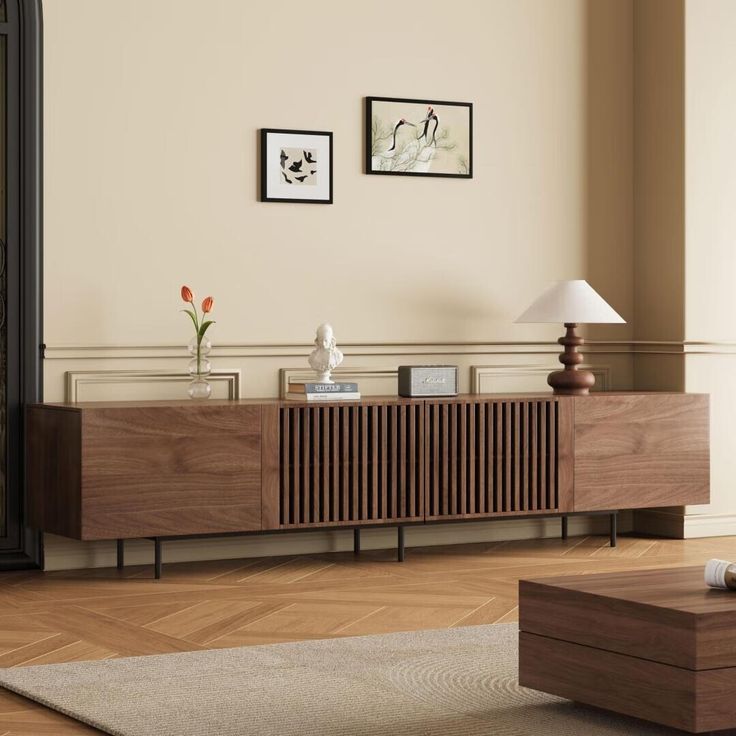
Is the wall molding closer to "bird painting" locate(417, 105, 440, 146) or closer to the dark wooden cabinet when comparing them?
the dark wooden cabinet

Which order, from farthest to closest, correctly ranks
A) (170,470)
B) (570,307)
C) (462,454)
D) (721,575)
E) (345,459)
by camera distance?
(570,307) < (462,454) < (345,459) < (170,470) < (721,575)

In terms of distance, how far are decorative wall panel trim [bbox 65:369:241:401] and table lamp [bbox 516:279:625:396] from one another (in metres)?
1.25

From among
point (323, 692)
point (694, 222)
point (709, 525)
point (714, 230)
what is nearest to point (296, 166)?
point (694, 222)

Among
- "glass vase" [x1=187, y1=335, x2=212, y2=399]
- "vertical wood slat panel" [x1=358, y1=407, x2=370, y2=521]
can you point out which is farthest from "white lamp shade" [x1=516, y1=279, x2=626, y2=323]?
"glass vase" [x1=187, y1=335, x2=212, y2=399]

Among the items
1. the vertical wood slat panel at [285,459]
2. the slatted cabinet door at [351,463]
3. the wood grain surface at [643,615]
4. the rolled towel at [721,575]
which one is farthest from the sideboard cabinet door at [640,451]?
the rolled towel at [721,575]

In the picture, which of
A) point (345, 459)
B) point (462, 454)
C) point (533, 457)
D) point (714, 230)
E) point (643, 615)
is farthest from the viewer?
point (714, 230)

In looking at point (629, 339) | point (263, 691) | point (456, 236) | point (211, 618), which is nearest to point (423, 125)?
point (456, 236)

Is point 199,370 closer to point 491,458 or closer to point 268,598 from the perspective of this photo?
point 268,598

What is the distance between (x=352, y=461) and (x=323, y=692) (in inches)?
81.1

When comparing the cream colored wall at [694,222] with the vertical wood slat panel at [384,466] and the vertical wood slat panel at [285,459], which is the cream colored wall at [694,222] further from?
the vertical wood slat panel at [285,459]

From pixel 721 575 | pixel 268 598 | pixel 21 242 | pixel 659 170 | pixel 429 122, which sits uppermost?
pixel 429 122

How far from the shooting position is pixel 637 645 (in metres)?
2.91

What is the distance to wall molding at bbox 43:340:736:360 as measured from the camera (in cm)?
537

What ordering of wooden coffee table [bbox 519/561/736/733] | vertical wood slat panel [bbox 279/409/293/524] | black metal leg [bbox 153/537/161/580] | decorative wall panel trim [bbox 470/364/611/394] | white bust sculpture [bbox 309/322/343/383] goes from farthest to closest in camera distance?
1. decorative wall panel trim [bbox 470/364/611/394]
2. white bust sculpture [bbox 309/322/343/383]
3. vertical wood slat panel [bbox 279/409/293/524]
4. black metal leg [bbox 153/537/161/580]
5. wooden coffee table [bbox 519/561/736/733]
